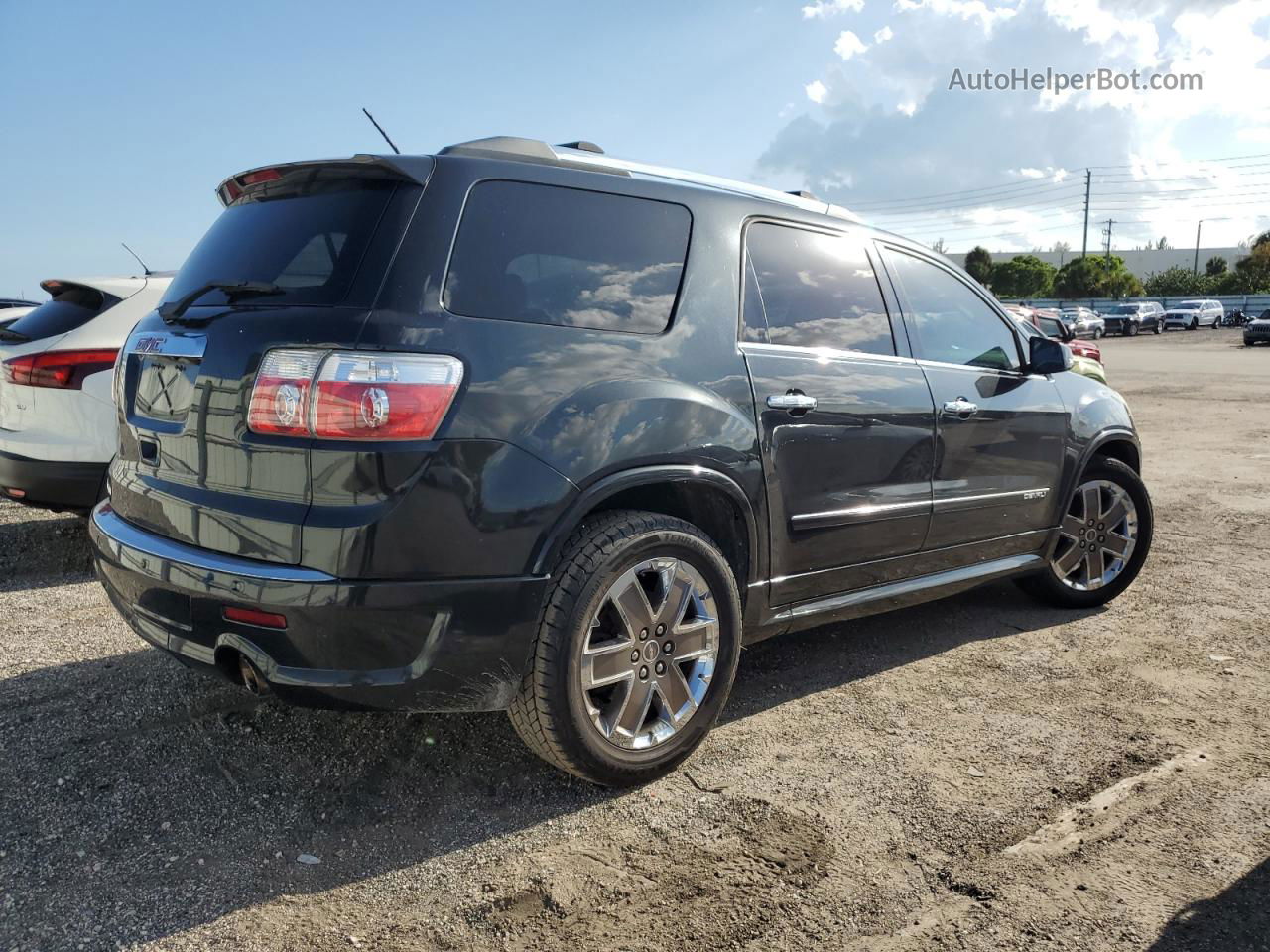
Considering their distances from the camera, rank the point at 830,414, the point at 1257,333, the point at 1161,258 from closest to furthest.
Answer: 1. the point at 830,414
2. the point at 1257,333
3. the point at 1161,258

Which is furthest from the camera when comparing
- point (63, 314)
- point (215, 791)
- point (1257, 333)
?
point (1257, 333)

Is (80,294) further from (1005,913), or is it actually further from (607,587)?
(1005,913)

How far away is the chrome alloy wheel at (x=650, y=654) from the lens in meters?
3.00

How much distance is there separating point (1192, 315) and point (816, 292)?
6183 centimetres

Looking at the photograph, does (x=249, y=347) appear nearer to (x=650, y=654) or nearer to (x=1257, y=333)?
(x=650, y=654)

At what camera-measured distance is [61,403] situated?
541cm

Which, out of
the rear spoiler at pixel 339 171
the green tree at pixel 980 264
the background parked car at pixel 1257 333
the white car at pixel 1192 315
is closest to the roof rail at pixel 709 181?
the rear spoiler at pixel 339 171

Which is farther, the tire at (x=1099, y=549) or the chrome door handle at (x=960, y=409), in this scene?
the tire at (x=1099, y=549)

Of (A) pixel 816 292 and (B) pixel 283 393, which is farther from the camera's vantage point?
(A) pixel 816 292

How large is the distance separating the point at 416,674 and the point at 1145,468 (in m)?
8.85

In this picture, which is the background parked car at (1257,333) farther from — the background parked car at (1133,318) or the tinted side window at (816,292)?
the tinted side window at (816,292)

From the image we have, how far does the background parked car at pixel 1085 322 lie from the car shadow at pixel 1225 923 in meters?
48.4

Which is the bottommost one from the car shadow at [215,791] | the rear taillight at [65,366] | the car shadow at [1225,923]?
the car shadow at [1225,923]

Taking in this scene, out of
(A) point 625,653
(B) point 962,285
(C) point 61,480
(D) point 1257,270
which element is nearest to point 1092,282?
(D) point 1257,270
